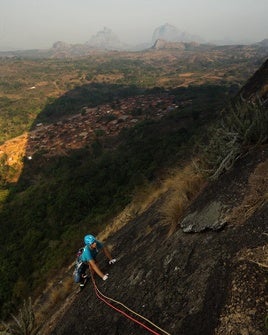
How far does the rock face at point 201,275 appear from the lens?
3.47 m

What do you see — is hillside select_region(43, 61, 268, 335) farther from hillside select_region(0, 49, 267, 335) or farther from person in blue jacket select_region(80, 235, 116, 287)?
person in blue jacket select_region(80, 235, 116, 287)

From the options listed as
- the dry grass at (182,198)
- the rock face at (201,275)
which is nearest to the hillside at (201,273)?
the rock face at (201,275)

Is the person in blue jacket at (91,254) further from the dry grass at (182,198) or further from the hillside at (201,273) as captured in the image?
the dry grass at (182,198)

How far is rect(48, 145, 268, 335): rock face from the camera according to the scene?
347cm

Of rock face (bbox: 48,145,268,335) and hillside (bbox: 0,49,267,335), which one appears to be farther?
hillside (bbox: 0,49,267,335)

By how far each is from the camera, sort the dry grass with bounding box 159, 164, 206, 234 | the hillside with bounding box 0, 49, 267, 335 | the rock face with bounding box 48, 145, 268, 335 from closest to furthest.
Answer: the rock face with bounding box 48, 145, 268, 335 → the hillside with bounding box 0, 49, 267, 335 → the dry grass with bounding box 159, 164, 206, 234

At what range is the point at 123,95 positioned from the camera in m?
101

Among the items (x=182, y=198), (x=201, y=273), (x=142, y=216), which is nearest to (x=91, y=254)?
(x=182, y=198)

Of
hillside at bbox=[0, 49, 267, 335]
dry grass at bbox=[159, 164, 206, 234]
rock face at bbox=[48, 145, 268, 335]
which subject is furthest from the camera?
dry grass at bbox=[159, 164, 206, 234]

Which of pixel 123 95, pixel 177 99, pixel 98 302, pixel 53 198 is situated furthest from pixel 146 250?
pixel 123 95

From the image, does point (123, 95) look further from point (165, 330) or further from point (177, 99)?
point (165, 330)

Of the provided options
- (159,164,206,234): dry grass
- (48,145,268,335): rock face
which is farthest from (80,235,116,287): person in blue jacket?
(159,164,206,234): dry grass

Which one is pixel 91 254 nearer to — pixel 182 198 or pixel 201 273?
pixel 182 198

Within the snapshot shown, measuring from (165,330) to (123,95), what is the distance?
329ft
